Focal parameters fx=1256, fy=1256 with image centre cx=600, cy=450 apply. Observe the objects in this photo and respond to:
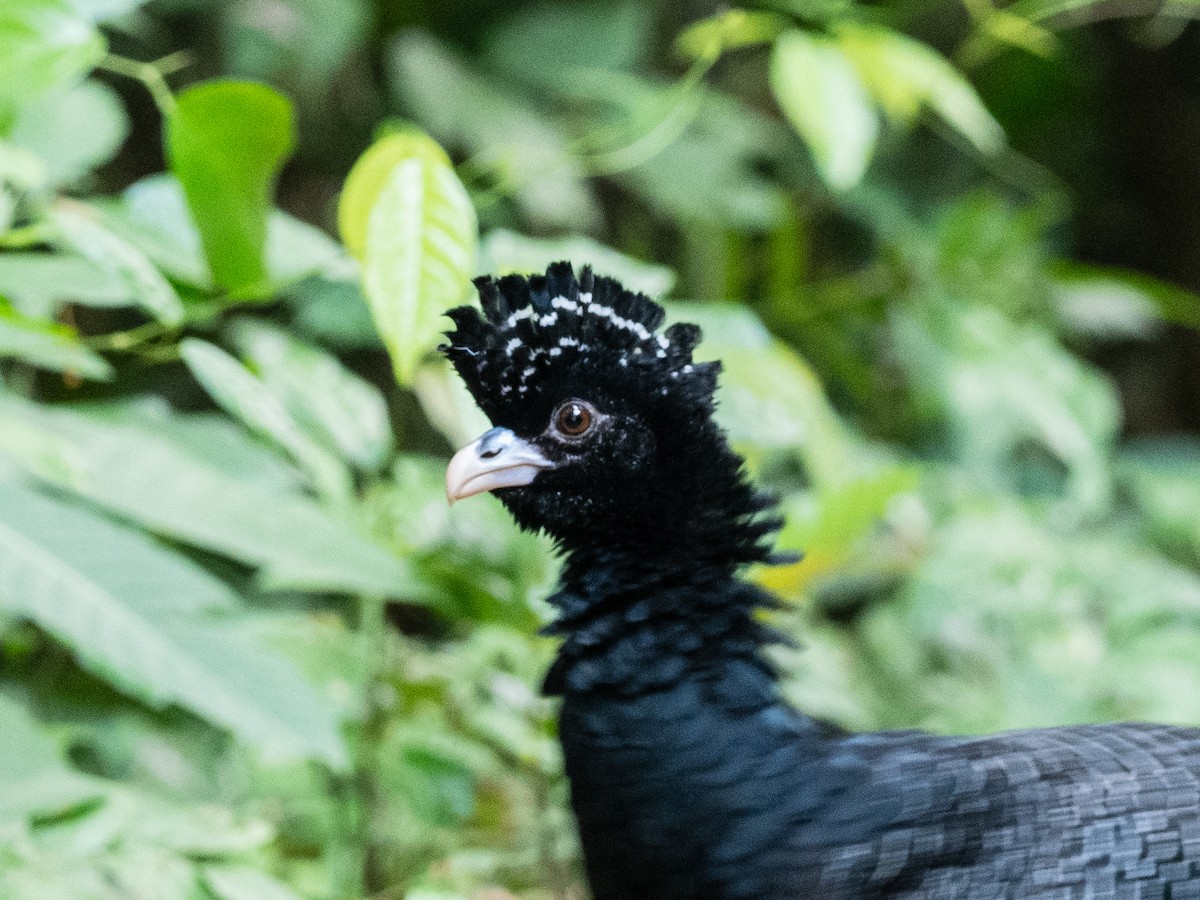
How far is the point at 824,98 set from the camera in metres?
1.74

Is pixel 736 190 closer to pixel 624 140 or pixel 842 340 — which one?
pixel 842 340

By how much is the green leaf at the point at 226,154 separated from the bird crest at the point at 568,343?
305mm

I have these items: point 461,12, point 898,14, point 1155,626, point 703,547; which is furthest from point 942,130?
point 703,547

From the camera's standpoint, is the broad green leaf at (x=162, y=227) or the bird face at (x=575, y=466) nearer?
the bird face at (x=575, y=466)

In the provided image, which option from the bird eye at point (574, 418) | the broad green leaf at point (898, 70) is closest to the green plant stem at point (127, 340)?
the bird eye at point (574, 418)

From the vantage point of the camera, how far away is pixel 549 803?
7.72 feet

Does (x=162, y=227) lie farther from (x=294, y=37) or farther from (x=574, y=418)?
(x=294, y=37)

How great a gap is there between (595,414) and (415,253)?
12.3 inches

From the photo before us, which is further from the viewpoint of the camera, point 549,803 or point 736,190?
point 736,190

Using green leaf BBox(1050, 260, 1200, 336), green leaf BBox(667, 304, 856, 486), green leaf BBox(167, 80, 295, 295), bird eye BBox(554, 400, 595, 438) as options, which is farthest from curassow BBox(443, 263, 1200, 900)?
green leaf BBox(1050, 260, 1200, 336)

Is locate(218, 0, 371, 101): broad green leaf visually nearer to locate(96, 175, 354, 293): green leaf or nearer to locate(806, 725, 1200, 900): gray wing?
locate(96, 175, 354, 293): green leaf

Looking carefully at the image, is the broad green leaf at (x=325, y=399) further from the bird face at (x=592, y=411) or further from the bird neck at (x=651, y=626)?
the bird neck at (x=651, y=626)

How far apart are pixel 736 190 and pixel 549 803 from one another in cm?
216

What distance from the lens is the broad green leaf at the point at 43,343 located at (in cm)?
150
